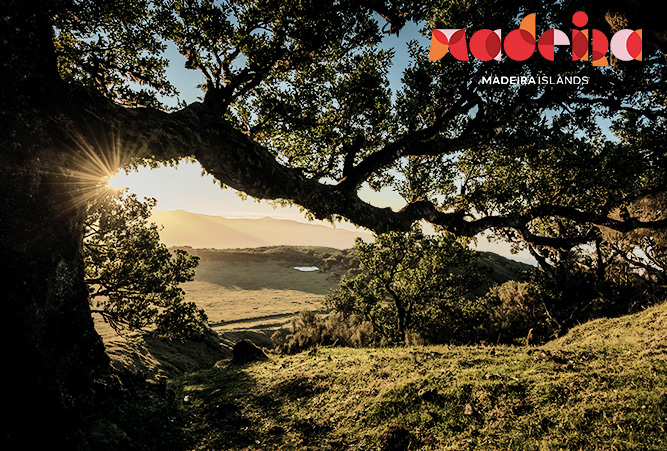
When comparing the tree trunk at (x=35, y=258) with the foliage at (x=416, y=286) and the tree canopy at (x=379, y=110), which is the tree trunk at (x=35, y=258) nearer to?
the tree canopy at (x=379, y=110)

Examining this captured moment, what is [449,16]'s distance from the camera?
27.3ft

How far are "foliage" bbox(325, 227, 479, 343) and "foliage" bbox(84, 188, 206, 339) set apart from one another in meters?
9.77

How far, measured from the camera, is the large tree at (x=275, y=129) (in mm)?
4285

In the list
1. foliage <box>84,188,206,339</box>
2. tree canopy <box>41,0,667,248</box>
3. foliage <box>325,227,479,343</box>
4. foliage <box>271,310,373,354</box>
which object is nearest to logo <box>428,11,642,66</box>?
tree canopy <box>41,0,667,248</box>

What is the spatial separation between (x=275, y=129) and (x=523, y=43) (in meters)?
8.35

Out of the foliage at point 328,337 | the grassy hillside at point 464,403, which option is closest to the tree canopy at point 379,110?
the grassy hillside at point 464,403

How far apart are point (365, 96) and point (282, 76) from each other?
8.68 ft

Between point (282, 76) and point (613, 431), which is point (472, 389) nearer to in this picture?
point (613, 431)

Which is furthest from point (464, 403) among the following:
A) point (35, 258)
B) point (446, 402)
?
point (35, 258)

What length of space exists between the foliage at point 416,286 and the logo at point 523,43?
780 cm

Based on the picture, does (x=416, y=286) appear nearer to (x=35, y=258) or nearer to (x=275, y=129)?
(x=275, y=129)

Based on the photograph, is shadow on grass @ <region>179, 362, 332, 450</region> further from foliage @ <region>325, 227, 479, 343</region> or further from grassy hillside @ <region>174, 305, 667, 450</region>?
foliage @ <region>325, 227, 479, 343</region>

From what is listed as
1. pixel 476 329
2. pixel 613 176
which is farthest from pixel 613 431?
pixel 476 329

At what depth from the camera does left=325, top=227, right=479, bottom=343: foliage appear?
14.9 m
